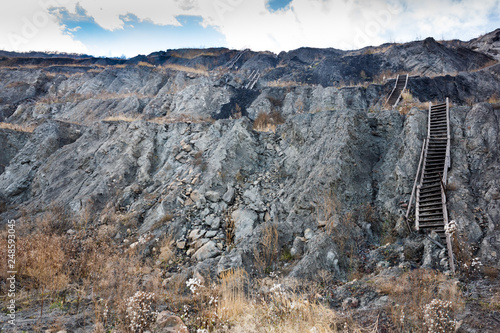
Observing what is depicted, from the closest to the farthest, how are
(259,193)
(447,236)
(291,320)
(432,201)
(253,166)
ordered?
(291,320) < (447,236) < (432,201) < (259,193) < (253,166)

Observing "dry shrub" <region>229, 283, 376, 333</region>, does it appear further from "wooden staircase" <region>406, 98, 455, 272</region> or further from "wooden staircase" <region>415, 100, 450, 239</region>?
"wooden staircase" <region>415, 100, 450, 239</region>

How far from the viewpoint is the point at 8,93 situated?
2438 cm

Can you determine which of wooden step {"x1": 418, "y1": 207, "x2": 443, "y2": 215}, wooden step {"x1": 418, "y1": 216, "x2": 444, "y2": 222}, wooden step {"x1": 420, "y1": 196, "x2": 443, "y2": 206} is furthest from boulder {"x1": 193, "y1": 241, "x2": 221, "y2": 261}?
wooden step {"x1": 420, "y1": 196, "x2": 443, "y2": 206}

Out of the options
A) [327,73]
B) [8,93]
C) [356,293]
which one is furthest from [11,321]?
[8,93]

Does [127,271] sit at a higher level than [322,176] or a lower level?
lower

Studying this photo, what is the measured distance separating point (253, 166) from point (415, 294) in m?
7.77

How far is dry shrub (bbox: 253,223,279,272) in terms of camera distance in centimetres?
713

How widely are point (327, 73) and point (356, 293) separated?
2283 cm

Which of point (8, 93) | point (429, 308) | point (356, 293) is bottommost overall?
point (356, 293)

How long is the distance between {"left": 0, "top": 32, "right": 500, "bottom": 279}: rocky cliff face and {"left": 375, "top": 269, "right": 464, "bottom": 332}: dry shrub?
1637 millimetres

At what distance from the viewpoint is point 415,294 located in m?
4.36

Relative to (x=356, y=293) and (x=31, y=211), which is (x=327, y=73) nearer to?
(x=356, y=293)

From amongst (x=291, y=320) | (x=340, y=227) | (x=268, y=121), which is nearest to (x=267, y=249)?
(x=340, y=227)

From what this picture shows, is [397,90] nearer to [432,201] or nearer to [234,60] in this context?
[432,201]
